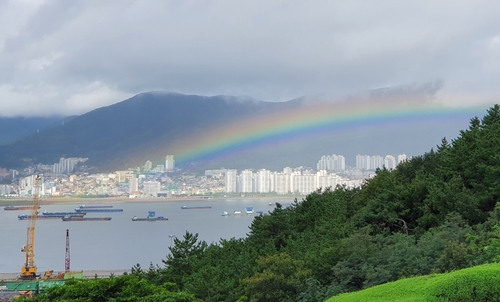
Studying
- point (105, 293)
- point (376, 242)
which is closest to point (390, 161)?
point (376, 242)

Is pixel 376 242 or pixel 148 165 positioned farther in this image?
pixel 148 165

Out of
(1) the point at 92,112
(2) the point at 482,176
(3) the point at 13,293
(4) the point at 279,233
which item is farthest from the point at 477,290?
(1) the point at 92,112

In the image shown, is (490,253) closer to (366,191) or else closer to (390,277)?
(390,277)

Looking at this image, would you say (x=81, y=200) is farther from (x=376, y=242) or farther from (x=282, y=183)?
(x=376, y=242)

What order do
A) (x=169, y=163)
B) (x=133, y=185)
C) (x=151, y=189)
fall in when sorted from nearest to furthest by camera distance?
(x=151, y=189)
(x=133, y=185)
(x=169, y=163)

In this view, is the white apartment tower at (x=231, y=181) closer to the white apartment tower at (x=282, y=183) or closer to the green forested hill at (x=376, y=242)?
the white apartment tower at (x=282, y=183)

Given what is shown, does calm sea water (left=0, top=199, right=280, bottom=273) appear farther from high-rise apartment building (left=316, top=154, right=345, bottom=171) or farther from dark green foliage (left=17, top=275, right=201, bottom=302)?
high-rise apartment building (left=316, top=154, right=345, bottom=171)
